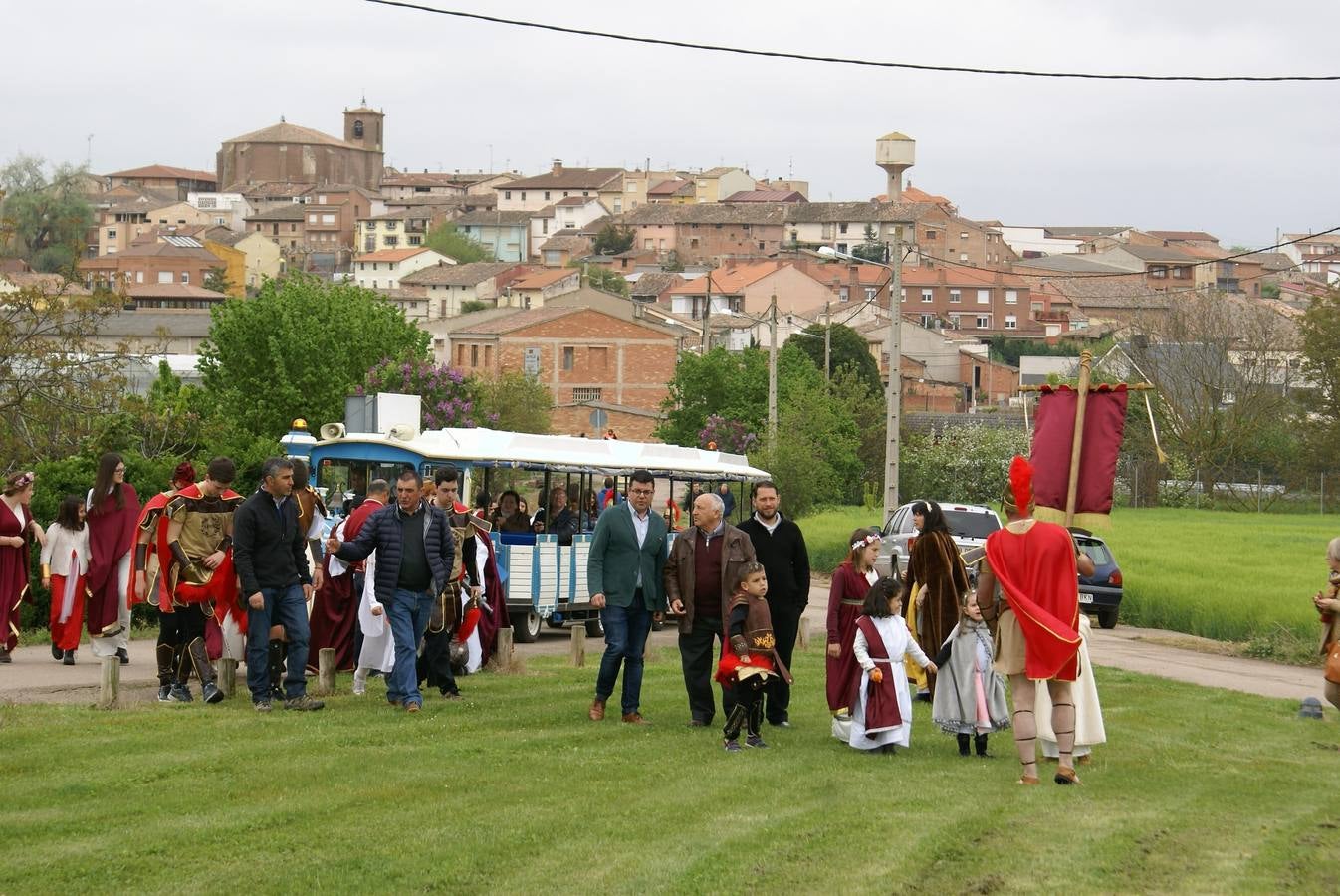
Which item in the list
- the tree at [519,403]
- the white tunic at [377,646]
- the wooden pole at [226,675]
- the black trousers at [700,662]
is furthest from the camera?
the tree at [519,403]

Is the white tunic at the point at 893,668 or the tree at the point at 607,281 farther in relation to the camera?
the tree at the point at 607,281

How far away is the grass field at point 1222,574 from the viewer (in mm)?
25930

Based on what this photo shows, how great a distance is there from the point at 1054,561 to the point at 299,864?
5009 millimetres

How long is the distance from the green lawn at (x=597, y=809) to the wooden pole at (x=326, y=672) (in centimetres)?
75

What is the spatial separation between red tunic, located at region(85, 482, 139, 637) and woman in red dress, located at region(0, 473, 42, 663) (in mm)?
1645

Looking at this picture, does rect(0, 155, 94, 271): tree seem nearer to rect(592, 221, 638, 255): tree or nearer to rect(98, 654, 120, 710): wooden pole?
rect(592, 221, 638, 255): tree

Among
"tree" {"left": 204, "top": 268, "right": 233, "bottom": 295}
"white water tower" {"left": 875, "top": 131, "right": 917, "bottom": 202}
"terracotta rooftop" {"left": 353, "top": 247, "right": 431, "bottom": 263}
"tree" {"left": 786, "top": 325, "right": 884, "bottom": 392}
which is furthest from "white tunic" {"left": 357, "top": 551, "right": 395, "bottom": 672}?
"terracotta rooftop" {"left": 353, "top": 247, "right": 431, "bottom": 263}

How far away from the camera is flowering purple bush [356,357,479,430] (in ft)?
151

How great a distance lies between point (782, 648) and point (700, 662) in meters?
0.72

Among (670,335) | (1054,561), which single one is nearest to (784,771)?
(1054,561)

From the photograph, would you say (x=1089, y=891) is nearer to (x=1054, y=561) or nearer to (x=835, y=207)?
(x=1054, y=561)

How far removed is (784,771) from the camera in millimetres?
11508

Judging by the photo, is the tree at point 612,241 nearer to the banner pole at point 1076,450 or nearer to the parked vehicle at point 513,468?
the parked vehicle at point 513,468

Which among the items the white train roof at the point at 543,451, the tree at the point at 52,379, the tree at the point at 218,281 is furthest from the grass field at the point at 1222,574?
the tree at the point at 218,281
